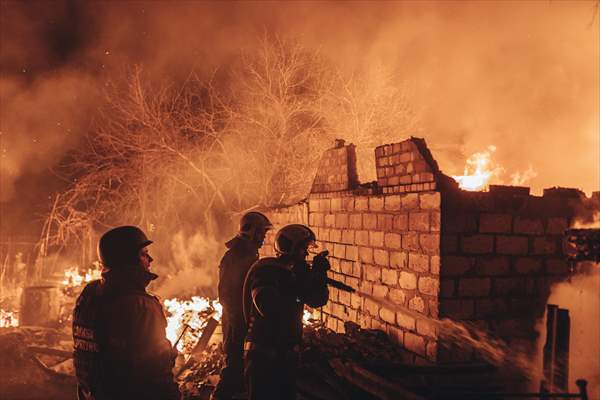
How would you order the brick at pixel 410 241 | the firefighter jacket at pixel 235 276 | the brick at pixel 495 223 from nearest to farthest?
the brick at pixel 495 223 → the brick at pixel 410 241 → the firefighter jacket at pixel 235 276

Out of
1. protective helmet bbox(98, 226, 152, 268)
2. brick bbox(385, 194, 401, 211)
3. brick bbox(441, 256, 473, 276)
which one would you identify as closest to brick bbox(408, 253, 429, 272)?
brick bbox(441, 256, 473, 276)

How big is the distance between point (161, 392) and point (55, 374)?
598 cm

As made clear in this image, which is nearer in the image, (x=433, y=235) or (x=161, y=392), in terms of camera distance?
(x=161, y=392)

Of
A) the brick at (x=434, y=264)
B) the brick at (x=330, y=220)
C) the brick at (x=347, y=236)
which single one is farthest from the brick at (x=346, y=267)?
the brick at (x=434, y=264)

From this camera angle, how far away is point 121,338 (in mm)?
3158

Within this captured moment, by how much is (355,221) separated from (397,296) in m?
1.39

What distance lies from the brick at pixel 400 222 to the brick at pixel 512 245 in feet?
3.20

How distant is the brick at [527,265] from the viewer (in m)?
4.94

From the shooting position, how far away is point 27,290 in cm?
1030

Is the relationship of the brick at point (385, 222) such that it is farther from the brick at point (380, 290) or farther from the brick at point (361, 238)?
the brick at point (380, 290)

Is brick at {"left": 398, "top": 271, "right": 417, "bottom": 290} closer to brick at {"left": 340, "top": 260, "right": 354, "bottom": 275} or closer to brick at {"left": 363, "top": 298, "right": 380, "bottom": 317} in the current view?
brick at {"left": 363, "top": 298, "right": 380, "bottom": 317}

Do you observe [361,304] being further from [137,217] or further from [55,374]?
[137,217]

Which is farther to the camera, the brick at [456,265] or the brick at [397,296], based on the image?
the brick at [397,296]

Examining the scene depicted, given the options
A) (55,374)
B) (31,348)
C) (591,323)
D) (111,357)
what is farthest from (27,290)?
(591,323)
